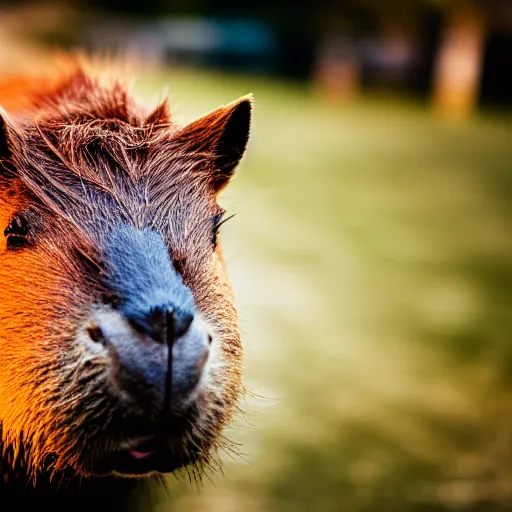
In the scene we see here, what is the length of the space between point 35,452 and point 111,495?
24.9 inches

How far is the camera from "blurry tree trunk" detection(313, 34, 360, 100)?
71.4 feet

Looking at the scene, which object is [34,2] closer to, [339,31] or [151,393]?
[339,31]

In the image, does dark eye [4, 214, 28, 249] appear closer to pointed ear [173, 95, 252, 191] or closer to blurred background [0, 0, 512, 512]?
pointed ear [173, 95, 252, 191]

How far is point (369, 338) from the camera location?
17.7ft

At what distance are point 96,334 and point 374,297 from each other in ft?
15.2

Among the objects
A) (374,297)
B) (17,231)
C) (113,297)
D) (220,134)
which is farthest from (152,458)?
(374,297)

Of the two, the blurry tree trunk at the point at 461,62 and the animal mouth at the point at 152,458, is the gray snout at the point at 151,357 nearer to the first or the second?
the animal mouth at the point at 152,458

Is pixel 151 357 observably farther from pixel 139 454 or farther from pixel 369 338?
pixel 369 338

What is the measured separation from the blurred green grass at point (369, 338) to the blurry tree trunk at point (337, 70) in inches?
418

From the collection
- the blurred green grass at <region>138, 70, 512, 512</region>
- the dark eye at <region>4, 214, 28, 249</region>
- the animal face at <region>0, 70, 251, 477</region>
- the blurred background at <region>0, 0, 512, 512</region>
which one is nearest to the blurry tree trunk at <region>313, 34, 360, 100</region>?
the blurred background at <region>0, 0, 512, 512</region>

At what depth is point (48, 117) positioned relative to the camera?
2422 millimetres

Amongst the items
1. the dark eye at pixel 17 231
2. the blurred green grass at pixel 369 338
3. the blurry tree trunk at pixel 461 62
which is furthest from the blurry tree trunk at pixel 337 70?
the dark eye at pixel 17 231

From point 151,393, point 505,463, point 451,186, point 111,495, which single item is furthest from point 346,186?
point 151,393

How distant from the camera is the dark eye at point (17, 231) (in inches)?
81.8
